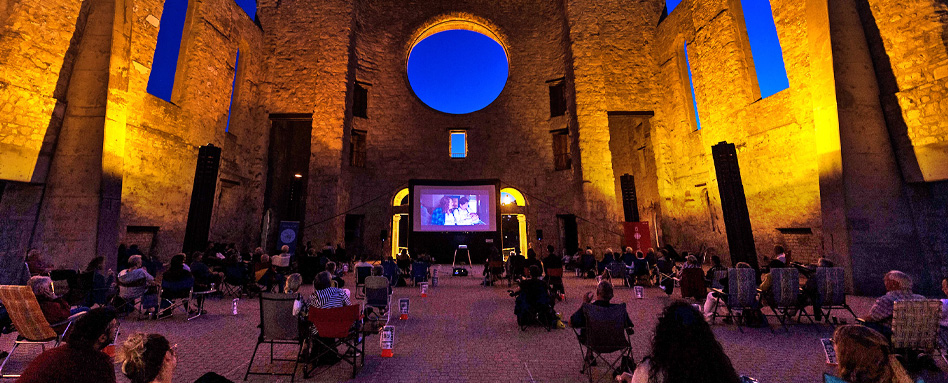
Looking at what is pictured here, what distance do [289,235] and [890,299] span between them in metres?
Answer: 13.9

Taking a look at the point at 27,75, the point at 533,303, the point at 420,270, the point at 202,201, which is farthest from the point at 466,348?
the point at 27,75

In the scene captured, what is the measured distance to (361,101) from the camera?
55.6 ft

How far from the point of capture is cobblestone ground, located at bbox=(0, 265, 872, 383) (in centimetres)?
350

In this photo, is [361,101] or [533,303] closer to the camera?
[533,303]

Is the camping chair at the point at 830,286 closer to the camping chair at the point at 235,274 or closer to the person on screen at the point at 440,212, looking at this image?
the camping chair at the point at 235,274

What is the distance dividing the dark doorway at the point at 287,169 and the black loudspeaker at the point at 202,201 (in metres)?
5.07

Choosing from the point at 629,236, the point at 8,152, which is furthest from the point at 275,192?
the point at 629,236

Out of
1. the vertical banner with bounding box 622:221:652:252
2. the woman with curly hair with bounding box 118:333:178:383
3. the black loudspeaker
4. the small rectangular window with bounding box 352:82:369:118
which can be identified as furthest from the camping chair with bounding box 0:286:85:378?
the small rectangular window with bounding box 352:82:369:118

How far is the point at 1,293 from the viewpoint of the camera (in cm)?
332

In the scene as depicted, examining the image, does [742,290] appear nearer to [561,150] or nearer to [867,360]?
[867,360]

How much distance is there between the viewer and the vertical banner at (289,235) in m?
12.8

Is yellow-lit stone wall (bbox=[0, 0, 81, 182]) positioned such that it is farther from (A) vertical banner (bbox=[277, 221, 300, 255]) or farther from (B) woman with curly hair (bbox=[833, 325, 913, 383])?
(B) woman with curly hair (bbox=[833, 325, 913, 383])

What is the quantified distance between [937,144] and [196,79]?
703 inches

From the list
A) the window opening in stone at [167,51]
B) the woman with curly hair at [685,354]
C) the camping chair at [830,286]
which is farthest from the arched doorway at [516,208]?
the window opening in stone at [167,51]
